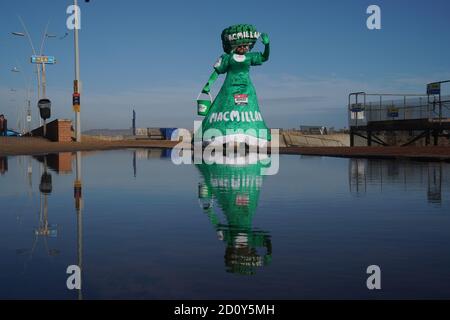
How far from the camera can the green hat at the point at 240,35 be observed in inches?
1506

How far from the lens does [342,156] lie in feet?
99.9

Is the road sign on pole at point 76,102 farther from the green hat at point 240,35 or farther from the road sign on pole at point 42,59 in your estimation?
the green hat at point 240,35

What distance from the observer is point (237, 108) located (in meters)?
38.8

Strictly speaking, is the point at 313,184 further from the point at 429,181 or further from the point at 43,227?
the point at 43,227

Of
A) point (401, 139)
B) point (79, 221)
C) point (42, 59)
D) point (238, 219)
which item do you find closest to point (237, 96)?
point (401, 139)

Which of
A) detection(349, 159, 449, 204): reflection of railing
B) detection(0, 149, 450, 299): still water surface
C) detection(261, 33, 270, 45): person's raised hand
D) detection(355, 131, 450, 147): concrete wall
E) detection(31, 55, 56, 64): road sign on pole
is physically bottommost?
detection(0, 149, 450, 299): still water surface

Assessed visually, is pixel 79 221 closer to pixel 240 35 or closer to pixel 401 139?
pixel 240 35

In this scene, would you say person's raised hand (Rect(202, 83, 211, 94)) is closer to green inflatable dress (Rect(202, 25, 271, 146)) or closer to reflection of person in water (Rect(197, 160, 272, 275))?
green inflatable dress (Rect(202, 25, 271, 146))

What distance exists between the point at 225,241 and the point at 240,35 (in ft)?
110

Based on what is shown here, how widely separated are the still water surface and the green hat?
2709cm

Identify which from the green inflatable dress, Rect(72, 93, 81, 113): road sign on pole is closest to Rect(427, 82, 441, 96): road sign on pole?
the green inflatable dress

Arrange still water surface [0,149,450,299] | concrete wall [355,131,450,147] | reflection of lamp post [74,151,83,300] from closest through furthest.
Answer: still water surface [0,149,450,299] → reflection of lamp post [74,151,83,300] → concrete wall [355,131,450,147]

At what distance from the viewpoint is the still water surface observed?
15.0 ft

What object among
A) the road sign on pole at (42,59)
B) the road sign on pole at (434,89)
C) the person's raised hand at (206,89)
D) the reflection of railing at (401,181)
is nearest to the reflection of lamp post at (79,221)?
the reflection of railing at (401,181)
